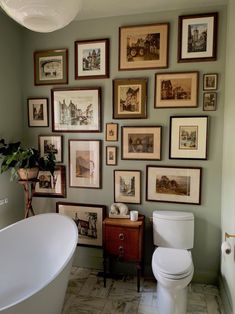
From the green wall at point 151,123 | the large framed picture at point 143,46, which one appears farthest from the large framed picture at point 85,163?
the large framed picture at point 143,46

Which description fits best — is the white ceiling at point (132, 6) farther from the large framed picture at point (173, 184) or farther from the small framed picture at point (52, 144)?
the large framed picture at point (173, 184)

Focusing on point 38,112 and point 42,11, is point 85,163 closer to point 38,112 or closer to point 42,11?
point 38,112

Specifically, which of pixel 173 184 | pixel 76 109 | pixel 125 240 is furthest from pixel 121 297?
pixel 76 109

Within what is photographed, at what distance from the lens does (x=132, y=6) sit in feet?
8.44

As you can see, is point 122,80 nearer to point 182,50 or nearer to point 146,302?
point 182,50

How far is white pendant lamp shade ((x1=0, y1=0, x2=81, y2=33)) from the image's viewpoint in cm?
125

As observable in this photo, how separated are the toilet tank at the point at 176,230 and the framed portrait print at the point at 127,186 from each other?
1.25ft

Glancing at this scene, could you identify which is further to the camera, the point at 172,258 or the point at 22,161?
the point at 22,161

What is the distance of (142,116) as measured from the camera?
108 inches

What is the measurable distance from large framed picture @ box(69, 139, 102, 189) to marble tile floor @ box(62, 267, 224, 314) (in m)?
1.04

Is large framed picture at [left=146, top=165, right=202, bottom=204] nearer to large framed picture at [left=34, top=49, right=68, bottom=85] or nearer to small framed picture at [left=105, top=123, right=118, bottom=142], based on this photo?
small framed picture at [left=105, top=123, right=118, bottom=142]

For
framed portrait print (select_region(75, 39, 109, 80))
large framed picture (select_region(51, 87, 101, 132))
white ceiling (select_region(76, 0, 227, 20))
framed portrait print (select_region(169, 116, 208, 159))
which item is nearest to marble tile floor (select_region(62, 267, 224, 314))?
framed portrait print (select_region(169, 116, 208, 159))

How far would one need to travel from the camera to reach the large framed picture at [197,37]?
249 cm

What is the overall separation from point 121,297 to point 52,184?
57.2 inches
